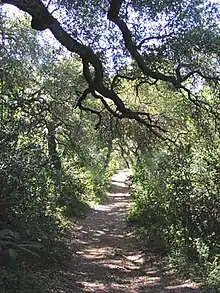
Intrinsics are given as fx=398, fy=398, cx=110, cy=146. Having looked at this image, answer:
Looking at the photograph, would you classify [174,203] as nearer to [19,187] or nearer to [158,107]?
[19,187]

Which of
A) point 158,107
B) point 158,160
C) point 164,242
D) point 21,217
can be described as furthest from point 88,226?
point 21,217

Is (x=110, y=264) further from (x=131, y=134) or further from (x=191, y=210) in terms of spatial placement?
(x=131, y=134)

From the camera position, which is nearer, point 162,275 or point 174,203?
point 162,275

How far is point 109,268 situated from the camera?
336 inches

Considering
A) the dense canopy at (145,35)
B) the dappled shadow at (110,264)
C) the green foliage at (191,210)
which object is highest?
the dense canopy at (145,35)

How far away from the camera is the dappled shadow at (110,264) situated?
7.08m

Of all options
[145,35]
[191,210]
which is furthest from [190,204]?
→ [145,35]

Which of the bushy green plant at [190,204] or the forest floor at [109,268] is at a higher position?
the bushy green plant at [190,204]

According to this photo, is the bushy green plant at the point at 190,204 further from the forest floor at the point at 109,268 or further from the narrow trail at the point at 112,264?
the narrow trail at the point at 112,264

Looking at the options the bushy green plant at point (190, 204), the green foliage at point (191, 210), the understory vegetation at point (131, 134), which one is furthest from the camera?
the bushy green plant at point (190, 204)

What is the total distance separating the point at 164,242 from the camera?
934 cm

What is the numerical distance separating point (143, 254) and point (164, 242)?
0.62 m

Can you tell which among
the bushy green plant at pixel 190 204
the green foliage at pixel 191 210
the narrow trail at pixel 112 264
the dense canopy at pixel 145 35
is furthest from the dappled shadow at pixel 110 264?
the dense canopy at pixel 145 35

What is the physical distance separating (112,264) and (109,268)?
297mm
